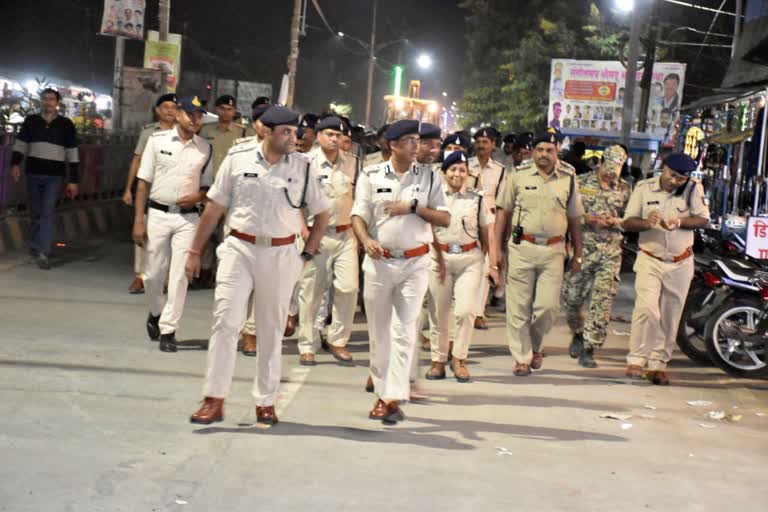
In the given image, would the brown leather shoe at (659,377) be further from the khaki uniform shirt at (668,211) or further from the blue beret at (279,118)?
the blue beret at (279,118)

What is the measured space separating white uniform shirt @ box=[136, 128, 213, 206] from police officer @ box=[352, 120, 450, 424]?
2.41 metres

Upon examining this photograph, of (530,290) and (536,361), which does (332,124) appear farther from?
(536,361)

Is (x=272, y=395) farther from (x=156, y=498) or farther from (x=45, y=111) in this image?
(x=45, y=111)

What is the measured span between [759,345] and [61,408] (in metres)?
6.30

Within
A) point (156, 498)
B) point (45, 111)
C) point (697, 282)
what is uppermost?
point (45, 111)

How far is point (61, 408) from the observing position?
23.3 feet

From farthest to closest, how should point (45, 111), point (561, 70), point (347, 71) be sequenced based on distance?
1. point (347, 71)
2. point (561, 70)
3. point (45, 111)

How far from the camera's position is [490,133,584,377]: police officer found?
31.3ft

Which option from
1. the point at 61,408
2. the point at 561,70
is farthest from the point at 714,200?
the point at 561,70

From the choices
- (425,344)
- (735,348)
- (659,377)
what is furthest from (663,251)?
(425,344)

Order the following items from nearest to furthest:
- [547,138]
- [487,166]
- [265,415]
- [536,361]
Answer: [265,415] → [547,138] → [536,361] → [487,166]

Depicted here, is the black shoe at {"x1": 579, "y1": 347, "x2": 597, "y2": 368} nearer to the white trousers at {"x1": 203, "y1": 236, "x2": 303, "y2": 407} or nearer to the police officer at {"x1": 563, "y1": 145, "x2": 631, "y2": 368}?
the police officer at {"x1": 563, "y1": 145, "x2": 631, "y2": 368}

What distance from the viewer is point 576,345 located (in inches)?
436

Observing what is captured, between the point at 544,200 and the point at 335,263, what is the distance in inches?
74.8
